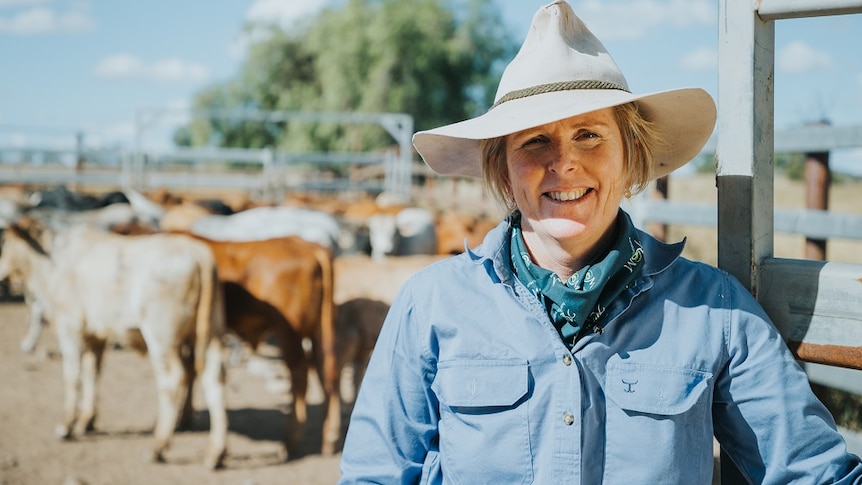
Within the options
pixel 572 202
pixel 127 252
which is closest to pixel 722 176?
pixel 572 202

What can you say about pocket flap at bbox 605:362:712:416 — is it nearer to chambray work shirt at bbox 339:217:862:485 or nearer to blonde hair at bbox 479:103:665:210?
chambray work shirt at bbox 339:217:862:485

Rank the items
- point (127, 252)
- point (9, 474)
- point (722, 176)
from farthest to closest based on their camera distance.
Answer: point (127, 252) → point (9, 474) → point (722, 176)

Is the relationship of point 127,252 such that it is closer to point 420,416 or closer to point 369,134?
point 420,416

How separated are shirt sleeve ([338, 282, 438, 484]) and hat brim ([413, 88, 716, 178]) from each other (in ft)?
1.46

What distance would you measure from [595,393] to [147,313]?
15.8ft

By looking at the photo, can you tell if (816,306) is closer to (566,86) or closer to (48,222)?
(566,86)

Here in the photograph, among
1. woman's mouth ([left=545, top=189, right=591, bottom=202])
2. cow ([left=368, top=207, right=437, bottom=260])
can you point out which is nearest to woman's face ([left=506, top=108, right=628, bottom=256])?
woman's mouth ([left=545, top=189, right=591, bottom=202])

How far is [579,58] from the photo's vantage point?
1.73m

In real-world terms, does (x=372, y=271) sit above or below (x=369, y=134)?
below

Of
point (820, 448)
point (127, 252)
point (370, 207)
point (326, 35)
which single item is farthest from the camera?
point (326, 35)

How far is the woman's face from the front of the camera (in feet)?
5.63

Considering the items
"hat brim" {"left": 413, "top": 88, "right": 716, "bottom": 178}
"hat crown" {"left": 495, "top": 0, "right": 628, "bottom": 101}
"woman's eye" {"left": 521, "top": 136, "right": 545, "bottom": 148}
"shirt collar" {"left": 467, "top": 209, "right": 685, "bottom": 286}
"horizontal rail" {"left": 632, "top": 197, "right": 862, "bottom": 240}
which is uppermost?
"hat crown" {"left": 495, "top": 0, "right": 628, "bottom": 101}

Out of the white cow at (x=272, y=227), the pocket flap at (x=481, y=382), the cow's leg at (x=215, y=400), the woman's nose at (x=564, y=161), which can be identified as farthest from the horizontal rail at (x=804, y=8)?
the white cow at (x=272, y=227)

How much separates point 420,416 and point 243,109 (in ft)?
128
